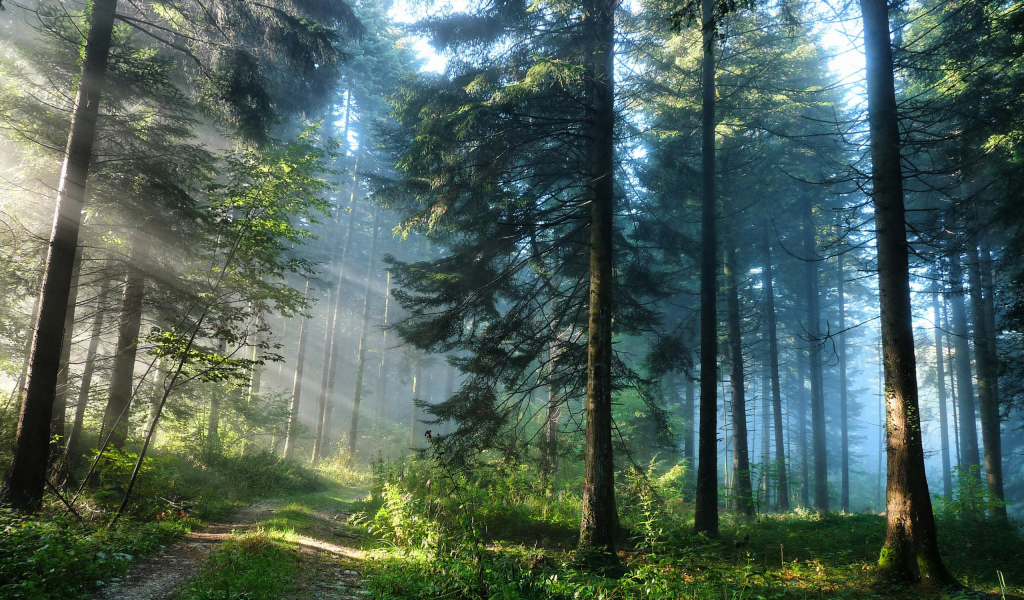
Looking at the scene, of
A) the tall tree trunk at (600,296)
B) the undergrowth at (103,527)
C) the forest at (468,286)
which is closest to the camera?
the undergrowth at (103,527)

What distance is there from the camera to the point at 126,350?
34.2 feet

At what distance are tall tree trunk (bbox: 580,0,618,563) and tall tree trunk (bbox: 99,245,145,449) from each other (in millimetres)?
9707

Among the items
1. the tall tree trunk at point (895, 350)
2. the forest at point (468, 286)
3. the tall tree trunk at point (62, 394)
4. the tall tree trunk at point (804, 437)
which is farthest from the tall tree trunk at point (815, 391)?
the tall tree trunk at point (62, 394)

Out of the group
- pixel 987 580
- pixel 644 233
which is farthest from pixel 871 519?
pixel 644 233

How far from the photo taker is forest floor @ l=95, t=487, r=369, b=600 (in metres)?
5.42

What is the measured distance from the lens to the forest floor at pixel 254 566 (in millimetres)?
5418

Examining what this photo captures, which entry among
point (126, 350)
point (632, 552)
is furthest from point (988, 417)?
point (126, 350)

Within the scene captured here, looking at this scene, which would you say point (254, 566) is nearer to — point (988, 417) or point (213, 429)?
point (213, 429)

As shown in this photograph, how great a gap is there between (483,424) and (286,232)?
5.54 meters

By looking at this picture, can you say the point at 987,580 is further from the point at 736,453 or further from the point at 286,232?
the point at 286,232

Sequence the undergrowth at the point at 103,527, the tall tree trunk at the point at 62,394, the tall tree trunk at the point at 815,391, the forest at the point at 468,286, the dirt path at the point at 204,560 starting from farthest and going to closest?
the tall tree trunk at the point at 815,391 < the tall tree trunk at the point at 62,394 < the forest at the point at 468,286 < the dirt path at the point at 204,560 < the undergrowth at the point at 103,527

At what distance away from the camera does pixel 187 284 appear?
11.0 metres

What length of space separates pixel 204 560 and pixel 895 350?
10096 mm

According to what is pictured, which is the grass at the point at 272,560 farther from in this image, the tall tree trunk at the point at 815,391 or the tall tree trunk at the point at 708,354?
the tall tree trunk at the point at 815,391
